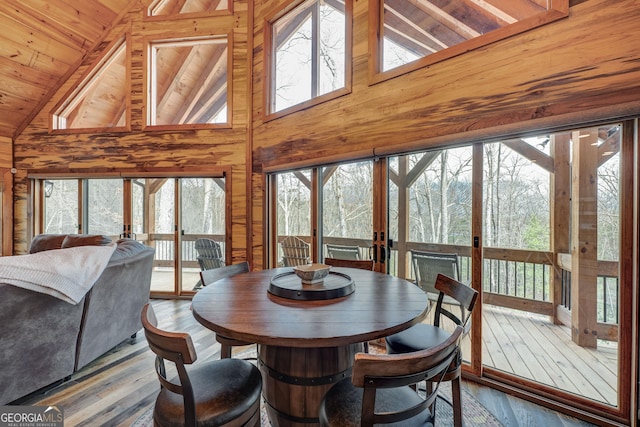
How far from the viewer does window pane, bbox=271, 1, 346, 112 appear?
317cm

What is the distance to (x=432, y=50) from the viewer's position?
244cm

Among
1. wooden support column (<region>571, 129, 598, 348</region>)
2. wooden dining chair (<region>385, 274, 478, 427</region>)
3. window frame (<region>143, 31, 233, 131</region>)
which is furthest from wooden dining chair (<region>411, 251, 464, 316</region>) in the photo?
window frame (<region>143, 31, 233, 131</region>)

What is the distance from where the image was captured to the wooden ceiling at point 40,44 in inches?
136

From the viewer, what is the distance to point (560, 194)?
88.4 inches

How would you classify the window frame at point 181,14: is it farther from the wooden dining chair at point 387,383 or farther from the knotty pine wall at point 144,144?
the wooden dining chair at point 387,383

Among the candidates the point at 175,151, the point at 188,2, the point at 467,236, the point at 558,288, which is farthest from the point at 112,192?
the point at 558,288

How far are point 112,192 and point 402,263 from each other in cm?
441

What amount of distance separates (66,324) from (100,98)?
4.10m

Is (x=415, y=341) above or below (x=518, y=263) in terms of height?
below

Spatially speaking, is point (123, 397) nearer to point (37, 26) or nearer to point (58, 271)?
point (58, 271)

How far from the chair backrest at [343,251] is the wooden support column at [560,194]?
179 cm

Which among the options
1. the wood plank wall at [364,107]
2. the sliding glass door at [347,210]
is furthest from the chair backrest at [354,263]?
the wood plank wall at [364,107]

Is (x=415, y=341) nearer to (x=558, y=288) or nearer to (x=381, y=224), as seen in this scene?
(x=381, y=224)

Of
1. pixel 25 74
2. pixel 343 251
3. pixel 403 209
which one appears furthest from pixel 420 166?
pixel 25 74
